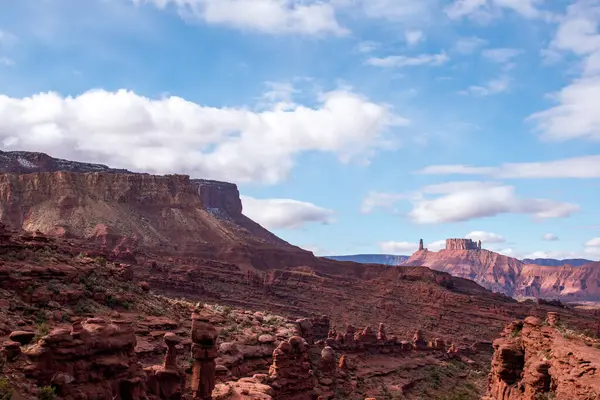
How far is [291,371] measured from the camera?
2056cm

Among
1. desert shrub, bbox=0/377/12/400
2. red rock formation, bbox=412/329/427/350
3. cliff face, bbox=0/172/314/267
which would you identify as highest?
cliff face, bbox=0/172/314/267

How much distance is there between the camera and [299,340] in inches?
821

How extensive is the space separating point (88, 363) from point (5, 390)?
234 cm

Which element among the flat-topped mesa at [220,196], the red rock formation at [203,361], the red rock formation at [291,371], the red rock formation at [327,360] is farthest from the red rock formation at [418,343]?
the flat-topped mesa at [220,196]

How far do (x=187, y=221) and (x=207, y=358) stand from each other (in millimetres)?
90773

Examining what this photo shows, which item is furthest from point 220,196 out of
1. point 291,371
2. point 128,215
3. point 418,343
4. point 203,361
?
point 203,361

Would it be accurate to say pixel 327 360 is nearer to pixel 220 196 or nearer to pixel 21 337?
pixel 21 337

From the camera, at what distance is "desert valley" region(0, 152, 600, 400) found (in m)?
14.3

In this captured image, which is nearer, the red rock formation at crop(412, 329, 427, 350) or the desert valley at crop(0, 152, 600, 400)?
the desert valley at crop(0, 152, 600, 400)

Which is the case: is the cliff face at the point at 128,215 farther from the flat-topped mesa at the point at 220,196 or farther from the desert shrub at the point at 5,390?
the desert shrub at the point at 5,390

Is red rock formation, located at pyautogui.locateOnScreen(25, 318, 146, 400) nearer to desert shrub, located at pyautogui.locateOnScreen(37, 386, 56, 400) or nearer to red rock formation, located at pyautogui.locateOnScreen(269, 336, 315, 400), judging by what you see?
desert shrub, located at pyautogui.locateOnScreen(37, 386, 56, 400)

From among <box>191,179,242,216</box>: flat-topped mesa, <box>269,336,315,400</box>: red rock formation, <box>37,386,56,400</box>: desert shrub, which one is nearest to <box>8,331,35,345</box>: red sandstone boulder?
<box>37,386,56,400</box>: desert shrub

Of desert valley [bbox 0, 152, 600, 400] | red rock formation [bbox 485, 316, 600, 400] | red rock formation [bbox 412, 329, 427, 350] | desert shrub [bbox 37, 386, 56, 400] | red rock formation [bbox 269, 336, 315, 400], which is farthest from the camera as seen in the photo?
red rock formation [bbox 412, 329, 427, 350]

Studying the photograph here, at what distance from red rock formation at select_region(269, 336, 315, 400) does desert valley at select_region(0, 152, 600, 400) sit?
0.17 feet
